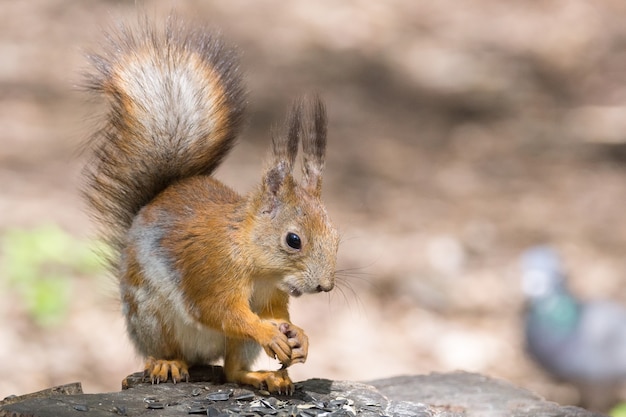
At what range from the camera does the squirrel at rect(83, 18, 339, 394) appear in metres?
2.37

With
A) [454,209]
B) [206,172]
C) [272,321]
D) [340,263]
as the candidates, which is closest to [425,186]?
[454,209]

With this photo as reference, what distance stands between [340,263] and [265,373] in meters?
2.35

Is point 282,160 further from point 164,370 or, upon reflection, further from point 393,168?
point 393,168

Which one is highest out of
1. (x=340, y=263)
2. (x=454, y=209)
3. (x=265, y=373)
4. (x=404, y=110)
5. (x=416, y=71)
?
(x=416, y=71)

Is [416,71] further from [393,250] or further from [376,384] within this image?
[376,384]

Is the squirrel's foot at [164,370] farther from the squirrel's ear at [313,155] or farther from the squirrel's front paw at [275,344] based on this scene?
the squirrel's ear at [313,155]

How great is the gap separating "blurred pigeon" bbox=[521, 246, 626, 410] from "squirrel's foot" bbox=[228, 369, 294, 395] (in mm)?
2348

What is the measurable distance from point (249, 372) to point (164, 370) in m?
0.22

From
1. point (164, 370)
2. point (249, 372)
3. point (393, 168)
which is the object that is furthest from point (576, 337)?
point (164, 370)

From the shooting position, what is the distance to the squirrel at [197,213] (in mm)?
2367

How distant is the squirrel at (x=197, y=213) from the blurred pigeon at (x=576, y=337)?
231cm

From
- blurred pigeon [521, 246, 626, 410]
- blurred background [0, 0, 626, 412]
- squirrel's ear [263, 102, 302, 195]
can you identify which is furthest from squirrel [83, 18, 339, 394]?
blurred pigeon [521, 246, 626, 410]

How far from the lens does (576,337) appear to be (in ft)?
15.3

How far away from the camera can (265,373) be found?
8.16 feet
